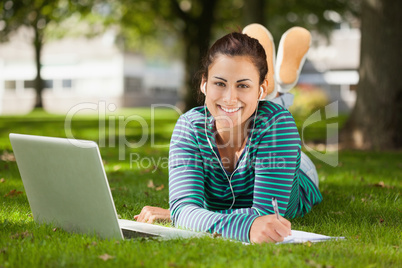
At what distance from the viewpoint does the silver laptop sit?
2605mm

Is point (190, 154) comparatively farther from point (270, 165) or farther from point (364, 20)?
point (364, 20)

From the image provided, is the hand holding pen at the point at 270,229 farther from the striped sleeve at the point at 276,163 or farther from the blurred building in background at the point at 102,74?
the blurred building in background at the point at 102,74

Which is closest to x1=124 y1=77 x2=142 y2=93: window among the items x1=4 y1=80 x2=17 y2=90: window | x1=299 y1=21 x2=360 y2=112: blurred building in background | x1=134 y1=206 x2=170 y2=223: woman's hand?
x1=4 y1=80 x2=17 y2=90: window

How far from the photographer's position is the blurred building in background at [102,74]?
33656mm

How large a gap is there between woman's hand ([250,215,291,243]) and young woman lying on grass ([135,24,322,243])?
3 cm

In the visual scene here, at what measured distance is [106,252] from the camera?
2633 mm

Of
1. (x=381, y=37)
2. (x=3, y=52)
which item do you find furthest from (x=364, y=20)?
(x=3, y=52)

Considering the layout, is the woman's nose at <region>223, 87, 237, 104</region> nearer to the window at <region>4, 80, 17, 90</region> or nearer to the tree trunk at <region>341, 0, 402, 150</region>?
the tree trunk at <region>341, 0, 402, 150</region>

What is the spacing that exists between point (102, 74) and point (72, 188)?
32.9 meters

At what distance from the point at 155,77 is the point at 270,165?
116 feet

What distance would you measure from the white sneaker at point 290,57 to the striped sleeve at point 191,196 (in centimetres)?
203

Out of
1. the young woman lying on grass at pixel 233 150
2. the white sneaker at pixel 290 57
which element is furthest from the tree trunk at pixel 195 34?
the young woman lying on grass at pixel 233 150

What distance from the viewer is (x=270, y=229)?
9.30 ft

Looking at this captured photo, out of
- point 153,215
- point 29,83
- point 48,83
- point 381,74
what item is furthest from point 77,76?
point 153,215
